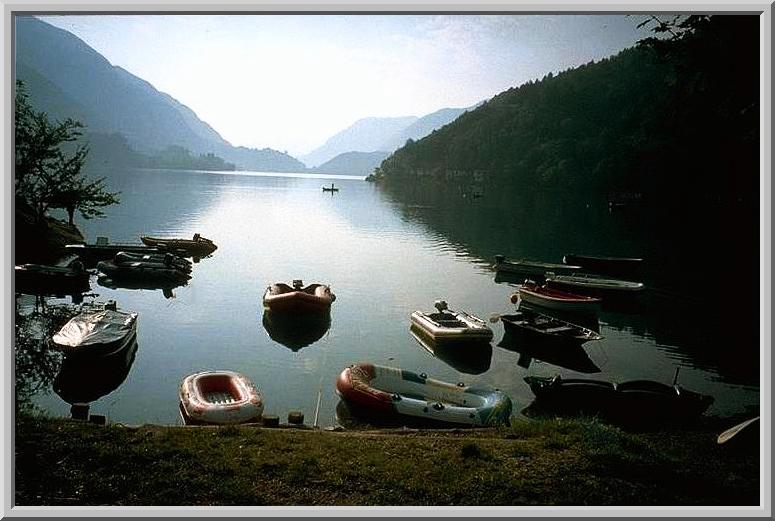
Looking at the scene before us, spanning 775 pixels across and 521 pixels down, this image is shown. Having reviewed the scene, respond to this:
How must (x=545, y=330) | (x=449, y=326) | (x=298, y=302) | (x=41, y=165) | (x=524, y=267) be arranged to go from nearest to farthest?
1. (x=545, y=330)
2. (x=449, y=326)
3. (x=298, y=302)
4. (x=41, y=165)
5. (x=524, y=267)

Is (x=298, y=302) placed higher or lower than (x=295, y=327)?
higher

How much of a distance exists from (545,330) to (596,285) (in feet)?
47.3

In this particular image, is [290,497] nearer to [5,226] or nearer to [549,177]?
[5,226]

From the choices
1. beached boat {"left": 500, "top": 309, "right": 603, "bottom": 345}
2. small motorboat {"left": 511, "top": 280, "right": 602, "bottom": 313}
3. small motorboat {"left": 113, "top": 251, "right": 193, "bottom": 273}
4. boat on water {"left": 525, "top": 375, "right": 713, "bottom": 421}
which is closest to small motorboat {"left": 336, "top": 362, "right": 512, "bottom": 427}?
boat on water {"left": 525, "top": 375, "right": 713, "bottom": 421}

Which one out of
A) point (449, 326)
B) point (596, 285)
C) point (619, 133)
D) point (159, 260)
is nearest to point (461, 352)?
point (449, 326)

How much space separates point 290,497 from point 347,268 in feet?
125

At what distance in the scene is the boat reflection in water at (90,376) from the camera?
18.8 m

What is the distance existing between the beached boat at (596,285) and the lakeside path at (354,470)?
91.1 ft

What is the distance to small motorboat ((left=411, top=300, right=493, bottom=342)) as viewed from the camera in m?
25.2

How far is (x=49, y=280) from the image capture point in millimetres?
33125

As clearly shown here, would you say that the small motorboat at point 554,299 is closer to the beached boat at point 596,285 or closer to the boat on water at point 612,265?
the beached boat at point 596,285

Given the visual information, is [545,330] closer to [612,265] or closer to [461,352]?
[461,352]

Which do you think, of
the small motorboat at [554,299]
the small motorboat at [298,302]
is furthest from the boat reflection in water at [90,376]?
the small motorboat at [554,299]

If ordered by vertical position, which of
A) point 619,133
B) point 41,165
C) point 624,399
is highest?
point 619,133
